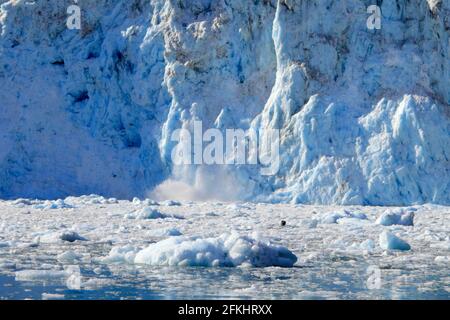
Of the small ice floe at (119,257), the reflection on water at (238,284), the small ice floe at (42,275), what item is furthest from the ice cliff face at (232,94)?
the small ice floe at (42,275)

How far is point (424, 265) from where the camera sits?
961cm

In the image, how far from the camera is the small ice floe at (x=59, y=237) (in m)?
11.7

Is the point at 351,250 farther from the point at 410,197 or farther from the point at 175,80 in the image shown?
the point at 175,80

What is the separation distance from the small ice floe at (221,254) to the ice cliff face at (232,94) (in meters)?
11.1

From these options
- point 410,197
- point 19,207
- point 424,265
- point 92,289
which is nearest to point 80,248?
point 92,289

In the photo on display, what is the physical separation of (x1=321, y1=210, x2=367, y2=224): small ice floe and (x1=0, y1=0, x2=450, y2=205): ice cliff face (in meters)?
4.12

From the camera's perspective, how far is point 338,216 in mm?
15625

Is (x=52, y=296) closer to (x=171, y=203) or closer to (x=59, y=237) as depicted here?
(x=59, y=237)

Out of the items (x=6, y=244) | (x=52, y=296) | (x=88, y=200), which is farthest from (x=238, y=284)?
(x=88, y=200)

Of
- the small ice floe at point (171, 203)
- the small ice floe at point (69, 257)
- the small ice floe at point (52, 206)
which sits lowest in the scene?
the small ice floe at point (171, 203)

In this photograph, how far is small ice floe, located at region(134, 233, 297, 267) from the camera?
927 centimetres

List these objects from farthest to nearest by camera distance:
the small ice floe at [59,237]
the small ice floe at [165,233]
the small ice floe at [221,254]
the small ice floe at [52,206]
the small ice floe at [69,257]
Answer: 1. the small ice floe at [52,206]
2. the small ice floe at [165,233]
3. the small ice floe at [59,237]
4. the small ice floe at [69,257]
5. the small ice floe at [221,254]

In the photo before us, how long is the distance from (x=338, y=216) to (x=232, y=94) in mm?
7840

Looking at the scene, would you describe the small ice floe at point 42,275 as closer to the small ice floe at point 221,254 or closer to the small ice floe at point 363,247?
the small ice floe at point 221,254
